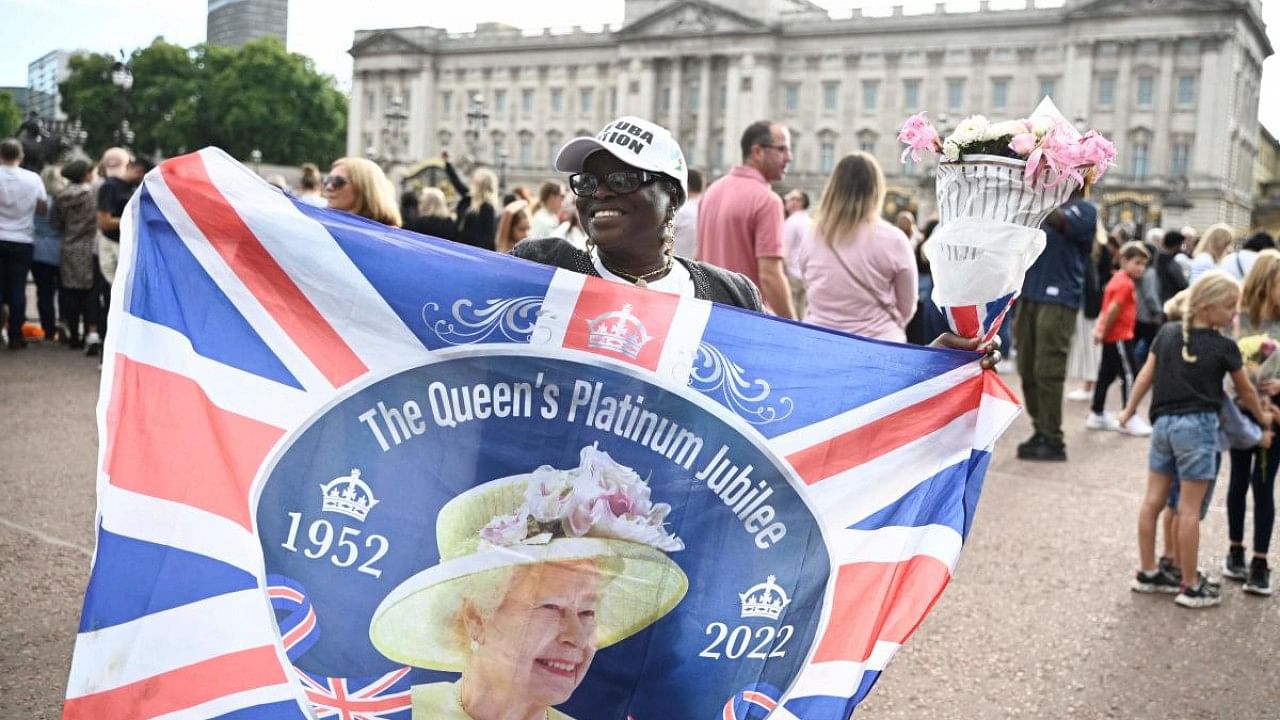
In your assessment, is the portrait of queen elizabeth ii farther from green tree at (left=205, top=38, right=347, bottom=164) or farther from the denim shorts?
green tree at (left=205, top=38, right=347, bottom=164)

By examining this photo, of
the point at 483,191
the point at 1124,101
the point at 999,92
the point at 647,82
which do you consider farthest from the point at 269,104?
the point at 483,191

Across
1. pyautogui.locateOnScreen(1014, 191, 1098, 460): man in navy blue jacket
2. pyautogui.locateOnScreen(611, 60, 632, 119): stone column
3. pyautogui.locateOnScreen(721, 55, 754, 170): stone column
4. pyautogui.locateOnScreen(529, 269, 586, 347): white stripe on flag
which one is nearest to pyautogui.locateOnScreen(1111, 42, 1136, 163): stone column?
pyautogui.locateOnScreen(721, 55, 754, 170): stone column

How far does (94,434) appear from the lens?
324 inches

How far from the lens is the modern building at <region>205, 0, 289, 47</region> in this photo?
21297mm

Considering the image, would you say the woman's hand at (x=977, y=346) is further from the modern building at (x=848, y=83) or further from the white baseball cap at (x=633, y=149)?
the modern building at (x=848, y=83)

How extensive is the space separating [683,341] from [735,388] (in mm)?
144

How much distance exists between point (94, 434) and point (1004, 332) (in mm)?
11966

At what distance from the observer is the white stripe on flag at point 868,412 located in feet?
8.93

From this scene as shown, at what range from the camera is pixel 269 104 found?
A: 283 feet

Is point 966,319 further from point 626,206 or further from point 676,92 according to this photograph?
point 676,92

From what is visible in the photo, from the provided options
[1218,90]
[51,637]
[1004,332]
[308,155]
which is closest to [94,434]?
[51,637]

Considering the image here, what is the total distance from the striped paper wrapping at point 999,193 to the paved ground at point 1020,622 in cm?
187

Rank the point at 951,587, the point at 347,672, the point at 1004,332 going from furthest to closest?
the point at 1004,332, the point at 951,587, the point at 347,672

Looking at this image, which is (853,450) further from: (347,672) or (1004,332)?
(1004,332)
